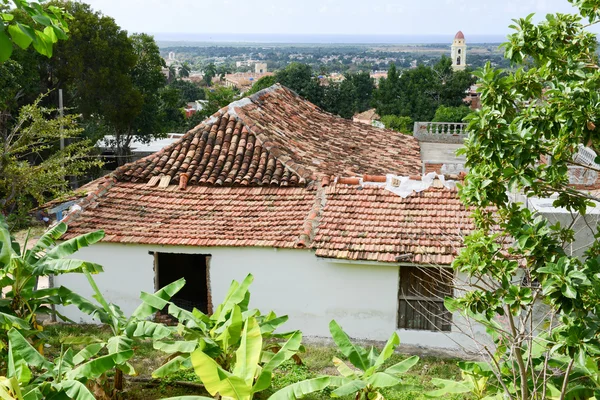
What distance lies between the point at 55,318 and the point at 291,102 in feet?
29.4

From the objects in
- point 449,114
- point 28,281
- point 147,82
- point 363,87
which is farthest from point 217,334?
point 363,87

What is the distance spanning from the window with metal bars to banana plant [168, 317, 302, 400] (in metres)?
3.34

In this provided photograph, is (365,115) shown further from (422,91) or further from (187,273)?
(187,273)

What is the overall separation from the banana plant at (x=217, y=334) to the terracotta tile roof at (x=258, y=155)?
3.71 meters

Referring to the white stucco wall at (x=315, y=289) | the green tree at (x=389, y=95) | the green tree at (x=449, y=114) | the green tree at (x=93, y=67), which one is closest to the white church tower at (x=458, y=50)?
the green tree at (x=389, y=95)

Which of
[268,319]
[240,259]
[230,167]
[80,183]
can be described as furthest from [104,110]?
[268,319]

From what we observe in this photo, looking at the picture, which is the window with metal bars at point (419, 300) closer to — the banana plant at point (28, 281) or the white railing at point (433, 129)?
the banana plant at point (28, 281)

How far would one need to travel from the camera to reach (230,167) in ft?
40.3

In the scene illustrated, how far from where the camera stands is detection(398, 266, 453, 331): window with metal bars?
406 inches

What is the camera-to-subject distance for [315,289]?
10.5 metres

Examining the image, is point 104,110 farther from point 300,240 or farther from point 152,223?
point 300,240

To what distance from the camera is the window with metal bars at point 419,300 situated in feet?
33.9

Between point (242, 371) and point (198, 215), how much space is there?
5103 millimetres

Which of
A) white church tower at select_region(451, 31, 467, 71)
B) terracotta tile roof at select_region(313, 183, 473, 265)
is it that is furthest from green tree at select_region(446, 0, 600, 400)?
white church tower at select_region(451, 31, 467, 71)
